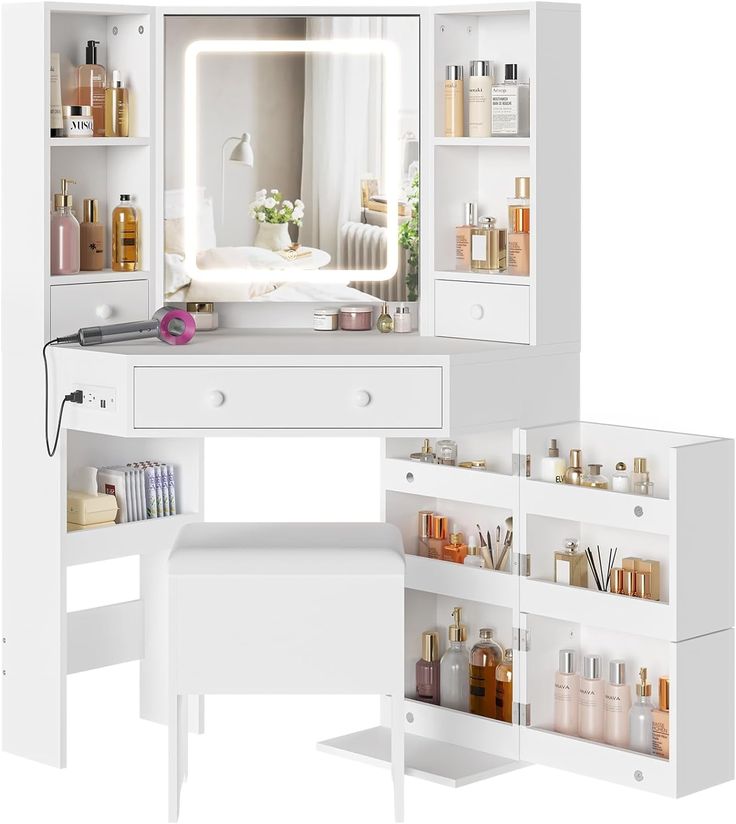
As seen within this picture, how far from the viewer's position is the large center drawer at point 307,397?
383 cm

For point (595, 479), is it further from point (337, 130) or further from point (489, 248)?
point (337, 130)

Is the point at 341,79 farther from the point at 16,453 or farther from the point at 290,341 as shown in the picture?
the point at 16,453

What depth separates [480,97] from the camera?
4164mm

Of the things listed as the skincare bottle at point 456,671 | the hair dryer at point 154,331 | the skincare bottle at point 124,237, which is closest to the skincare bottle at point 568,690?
the skincare bottle at point 456,671

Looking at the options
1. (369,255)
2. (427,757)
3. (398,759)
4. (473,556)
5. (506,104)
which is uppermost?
(506,104)

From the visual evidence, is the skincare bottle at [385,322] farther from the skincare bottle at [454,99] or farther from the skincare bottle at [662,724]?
the skincare bottle at [662,724]

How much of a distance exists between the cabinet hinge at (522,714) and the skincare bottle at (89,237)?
1445 millimetres

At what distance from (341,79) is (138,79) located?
49 centimetres

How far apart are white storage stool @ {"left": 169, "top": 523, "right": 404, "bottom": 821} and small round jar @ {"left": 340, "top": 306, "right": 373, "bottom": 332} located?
76cm

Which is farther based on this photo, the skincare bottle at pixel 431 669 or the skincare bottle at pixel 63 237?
the skincare bottle at pixel 431 669

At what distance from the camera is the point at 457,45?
4223 mm

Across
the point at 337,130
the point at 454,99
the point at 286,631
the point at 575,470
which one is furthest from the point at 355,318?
the point at 286,631

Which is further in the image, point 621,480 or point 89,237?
point 89,237

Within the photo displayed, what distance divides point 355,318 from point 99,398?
71 cm
